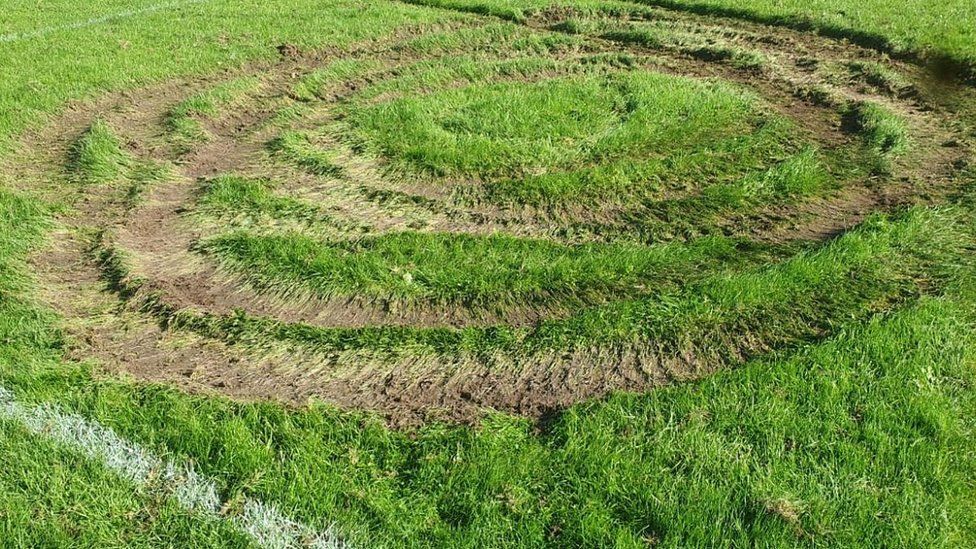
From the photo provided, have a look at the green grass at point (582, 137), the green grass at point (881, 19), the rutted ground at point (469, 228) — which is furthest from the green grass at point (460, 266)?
the green grass at point (881, 19)

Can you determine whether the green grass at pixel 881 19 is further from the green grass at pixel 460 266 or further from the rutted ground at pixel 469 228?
the green grass at pixel 460 266

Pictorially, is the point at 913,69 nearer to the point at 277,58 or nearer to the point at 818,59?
the point at 818,59

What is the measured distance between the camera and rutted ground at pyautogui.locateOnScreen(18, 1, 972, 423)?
197 inches

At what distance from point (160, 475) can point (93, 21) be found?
11.8 meters

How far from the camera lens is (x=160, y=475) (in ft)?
13.1

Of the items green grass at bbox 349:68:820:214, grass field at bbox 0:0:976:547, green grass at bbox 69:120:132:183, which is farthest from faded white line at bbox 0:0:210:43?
green grass at bbox 349:68:820:214

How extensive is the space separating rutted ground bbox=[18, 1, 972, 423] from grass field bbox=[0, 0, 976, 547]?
3cm

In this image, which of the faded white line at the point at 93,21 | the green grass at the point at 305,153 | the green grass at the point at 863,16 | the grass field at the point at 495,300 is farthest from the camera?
the faded white line at the point at 93,21

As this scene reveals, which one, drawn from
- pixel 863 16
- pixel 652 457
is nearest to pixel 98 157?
pixel 652 457

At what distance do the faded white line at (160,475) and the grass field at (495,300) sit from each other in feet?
0.05

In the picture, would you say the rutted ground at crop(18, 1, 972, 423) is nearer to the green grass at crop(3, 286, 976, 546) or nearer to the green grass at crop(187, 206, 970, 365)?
the green grass at crop(187, 206, 970, 365)

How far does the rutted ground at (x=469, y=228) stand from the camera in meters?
4.99

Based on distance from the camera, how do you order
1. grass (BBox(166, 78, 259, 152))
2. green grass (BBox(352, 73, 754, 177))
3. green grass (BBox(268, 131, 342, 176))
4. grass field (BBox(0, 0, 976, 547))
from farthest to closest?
grass (BBox(166, 78, 259, 152)) → green grass (BBox(352, 73, 754, 177)) → green grass (BBox(268, 131, 342, 176)) → grass field (BBox(0, 0, 976, 547))

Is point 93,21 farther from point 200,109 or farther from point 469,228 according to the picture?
point 469,228
